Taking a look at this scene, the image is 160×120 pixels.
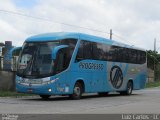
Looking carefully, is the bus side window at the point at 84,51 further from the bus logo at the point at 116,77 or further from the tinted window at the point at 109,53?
the bus logo at the point at 116,77

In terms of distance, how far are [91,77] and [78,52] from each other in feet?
8.28

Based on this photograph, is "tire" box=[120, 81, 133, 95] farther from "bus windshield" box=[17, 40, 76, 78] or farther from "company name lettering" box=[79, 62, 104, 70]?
"bus windshield" box=[17, 40, 76, 78]

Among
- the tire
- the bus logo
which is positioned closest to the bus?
the bus logo

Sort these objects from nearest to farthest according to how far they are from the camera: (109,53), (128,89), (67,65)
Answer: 1. (67,65)
2. (109,53)
3. (128,89)

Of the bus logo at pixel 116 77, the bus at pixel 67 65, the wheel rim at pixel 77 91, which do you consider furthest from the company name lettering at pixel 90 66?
the bus logo at pixel 116 77

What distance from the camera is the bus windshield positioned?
22.4 meters

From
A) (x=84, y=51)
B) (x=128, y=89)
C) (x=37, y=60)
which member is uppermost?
(x=84, y=51)

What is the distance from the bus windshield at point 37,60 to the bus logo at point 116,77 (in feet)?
19.3

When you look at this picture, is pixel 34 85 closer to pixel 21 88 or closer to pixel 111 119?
pixel 21 88

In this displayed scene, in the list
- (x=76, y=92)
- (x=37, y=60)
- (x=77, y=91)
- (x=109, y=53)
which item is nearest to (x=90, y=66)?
(x=77, y=91)

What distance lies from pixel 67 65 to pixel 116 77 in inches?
270

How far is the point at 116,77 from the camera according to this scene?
29469mm

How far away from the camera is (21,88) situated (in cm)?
2294

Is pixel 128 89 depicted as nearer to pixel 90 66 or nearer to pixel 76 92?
pixel 90 66
